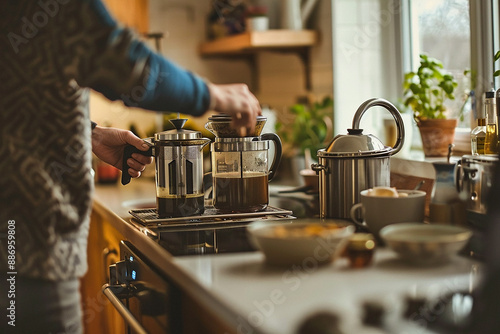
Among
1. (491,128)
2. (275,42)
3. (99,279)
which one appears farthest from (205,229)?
(275,42)

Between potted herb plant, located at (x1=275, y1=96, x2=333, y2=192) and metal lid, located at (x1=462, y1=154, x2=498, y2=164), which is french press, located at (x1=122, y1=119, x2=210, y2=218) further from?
potted herb plant, located at (x1=275, y1=96, x2=333, y2=192)

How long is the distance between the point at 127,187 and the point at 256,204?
127 cm

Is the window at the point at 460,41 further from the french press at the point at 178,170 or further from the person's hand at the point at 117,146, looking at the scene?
the person's hand at the point at 117,146

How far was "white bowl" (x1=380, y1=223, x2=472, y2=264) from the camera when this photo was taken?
3.22 feet

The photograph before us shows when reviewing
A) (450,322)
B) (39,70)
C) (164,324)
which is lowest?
(164,324)

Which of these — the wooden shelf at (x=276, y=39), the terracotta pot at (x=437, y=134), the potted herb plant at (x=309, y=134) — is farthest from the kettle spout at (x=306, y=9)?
the terracotta pot at (x=437, y=134)

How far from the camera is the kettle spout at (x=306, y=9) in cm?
263

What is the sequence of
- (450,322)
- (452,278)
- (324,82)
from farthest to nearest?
(324,82) → (452,278) → (450,322)

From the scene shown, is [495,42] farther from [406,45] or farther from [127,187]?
[127,187]

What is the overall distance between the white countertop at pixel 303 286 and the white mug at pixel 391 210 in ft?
0.33

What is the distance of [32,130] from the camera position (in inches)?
40.2

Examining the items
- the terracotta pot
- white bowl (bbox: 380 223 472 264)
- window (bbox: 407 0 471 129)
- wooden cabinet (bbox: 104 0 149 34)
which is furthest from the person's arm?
wooden cabinet (bbox: 104 0 149 34)

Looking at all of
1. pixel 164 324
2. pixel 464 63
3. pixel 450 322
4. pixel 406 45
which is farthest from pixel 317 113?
pixel 450 322

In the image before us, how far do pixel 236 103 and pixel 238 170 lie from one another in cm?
36
